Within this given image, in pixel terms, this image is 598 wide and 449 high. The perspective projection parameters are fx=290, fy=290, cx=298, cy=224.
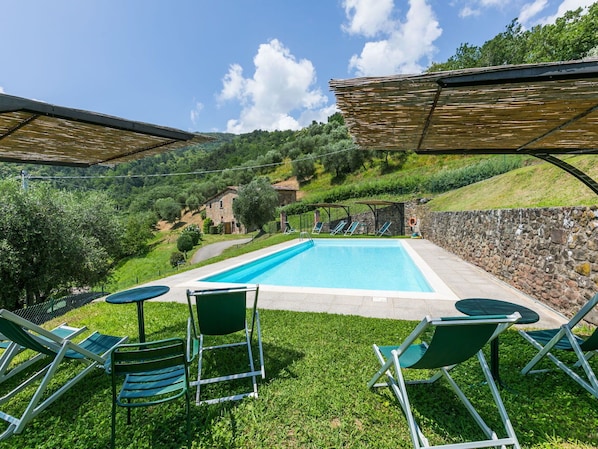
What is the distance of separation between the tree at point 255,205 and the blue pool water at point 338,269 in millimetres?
10641

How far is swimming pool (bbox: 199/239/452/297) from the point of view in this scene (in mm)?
7125

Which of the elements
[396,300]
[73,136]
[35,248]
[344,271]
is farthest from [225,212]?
[73,136]

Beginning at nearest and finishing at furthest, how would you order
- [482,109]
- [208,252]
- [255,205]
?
[482,109], [208,252], [255,205]

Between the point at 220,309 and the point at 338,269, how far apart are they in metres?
8.36

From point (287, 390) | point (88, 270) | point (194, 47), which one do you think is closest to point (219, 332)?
point (287, 390)

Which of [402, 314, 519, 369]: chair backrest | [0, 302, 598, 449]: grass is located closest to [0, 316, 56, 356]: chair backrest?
[0, 302, 598, 449]: grass

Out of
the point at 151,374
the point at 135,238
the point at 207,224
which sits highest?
the point at 151,374

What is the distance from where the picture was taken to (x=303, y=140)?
169 feet

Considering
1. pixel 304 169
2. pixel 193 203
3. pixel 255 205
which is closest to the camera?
pixel 255 205

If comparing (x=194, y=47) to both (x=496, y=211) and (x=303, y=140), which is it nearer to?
(x=496, y=211)

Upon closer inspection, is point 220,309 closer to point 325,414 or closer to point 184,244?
point 325,414

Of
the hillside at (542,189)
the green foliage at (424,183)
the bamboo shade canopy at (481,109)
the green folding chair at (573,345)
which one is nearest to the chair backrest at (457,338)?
the green folding chair at (573,345)

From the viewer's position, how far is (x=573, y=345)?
229cm

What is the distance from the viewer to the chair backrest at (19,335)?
198 cm
